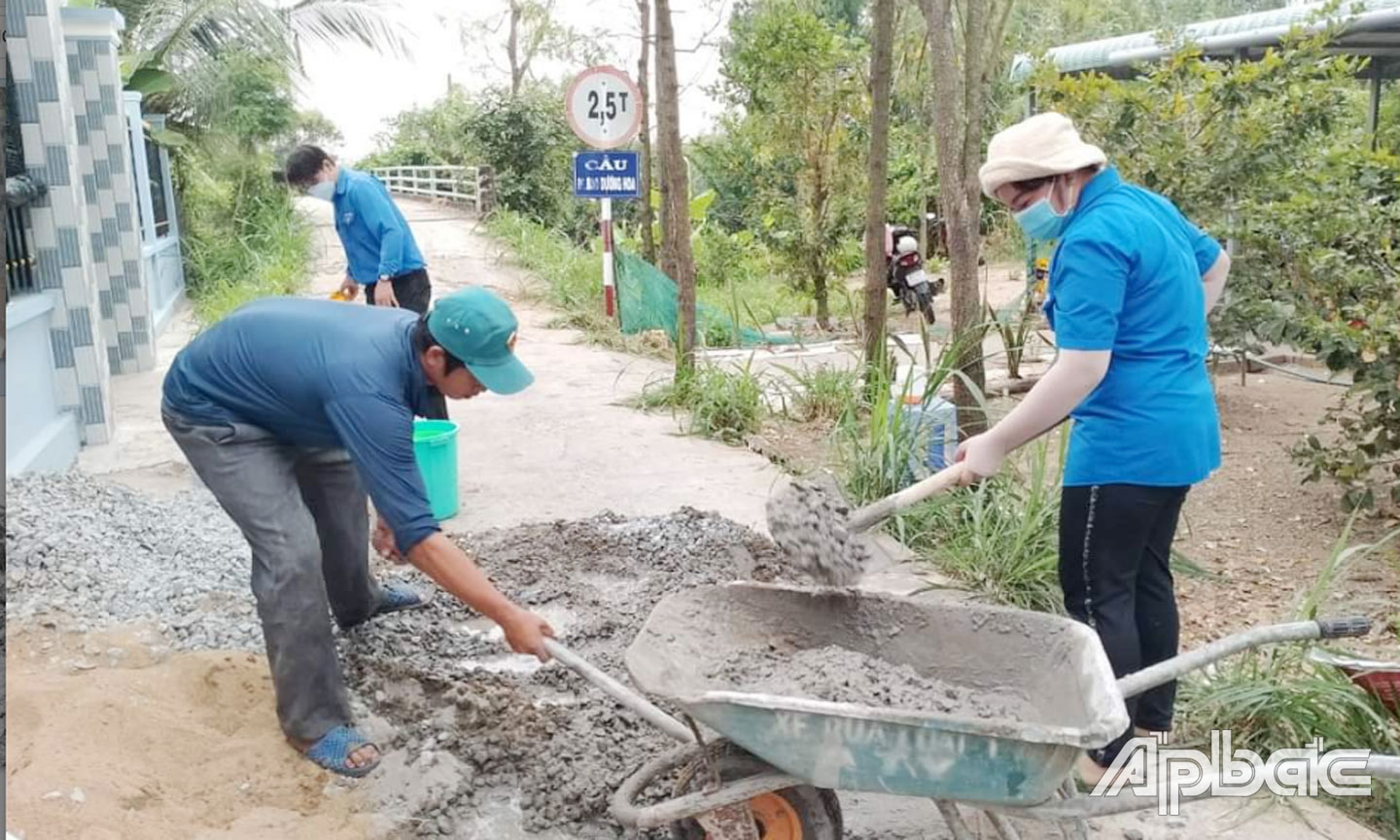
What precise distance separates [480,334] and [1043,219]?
142cm

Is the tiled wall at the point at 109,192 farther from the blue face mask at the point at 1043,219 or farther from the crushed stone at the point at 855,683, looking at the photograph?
the blue face mask at the point at 1043,219

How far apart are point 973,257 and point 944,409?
81cm

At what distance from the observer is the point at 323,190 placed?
A: 5.98 metres

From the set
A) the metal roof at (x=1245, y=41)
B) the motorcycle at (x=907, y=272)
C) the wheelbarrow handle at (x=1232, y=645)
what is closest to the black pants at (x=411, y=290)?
the metal roof at (x=1245, y=41)

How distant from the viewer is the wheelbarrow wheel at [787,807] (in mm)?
2523

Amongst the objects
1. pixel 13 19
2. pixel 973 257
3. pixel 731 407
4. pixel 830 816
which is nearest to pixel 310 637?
pixel 830 816

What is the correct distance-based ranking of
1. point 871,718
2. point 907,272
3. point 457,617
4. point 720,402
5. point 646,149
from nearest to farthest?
1. point 871,718
2. point 457,617
3. point 720,402
4. point 907,272
5. point 646,149

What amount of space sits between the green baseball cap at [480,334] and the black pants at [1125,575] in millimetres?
1437

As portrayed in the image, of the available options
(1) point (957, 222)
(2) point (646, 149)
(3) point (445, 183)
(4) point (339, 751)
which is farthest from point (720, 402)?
(3) point (445, 183)

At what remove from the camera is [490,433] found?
6871 mm

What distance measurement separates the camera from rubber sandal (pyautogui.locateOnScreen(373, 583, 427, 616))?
12.9 feet

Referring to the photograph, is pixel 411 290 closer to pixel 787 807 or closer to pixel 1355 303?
pixel 787 807

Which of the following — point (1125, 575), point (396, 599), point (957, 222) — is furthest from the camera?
point (957, 222)

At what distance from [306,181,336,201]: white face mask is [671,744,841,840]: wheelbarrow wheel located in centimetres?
438
